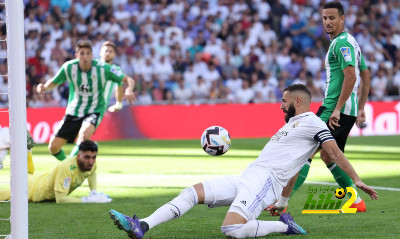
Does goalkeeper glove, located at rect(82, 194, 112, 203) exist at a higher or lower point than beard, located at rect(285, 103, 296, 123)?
lower

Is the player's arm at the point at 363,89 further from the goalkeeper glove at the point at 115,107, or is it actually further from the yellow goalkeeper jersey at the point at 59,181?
Answer: the goalkeeper glove at the point at 115,107

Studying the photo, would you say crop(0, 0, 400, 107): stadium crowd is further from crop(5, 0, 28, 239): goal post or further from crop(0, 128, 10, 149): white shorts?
crop(5, 0, 28, 239): goal post

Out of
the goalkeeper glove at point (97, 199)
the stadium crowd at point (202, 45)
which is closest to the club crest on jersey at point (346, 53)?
the goalkeeper glove at point (97, 199)

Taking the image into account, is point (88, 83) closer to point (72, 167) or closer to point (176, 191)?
point (176, 191)

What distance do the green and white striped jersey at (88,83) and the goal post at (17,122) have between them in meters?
5.42

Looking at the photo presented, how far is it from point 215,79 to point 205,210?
13.3 m

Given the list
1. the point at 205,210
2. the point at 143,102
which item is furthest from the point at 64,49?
the point at 205,210

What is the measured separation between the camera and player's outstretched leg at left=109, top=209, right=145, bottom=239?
5164 millimetres

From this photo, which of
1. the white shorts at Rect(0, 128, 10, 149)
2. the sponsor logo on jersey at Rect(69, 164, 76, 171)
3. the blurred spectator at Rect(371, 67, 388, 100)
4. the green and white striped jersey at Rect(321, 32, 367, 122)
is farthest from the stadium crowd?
the green and white striped jersey at Rect(321, 32, 367, 122)

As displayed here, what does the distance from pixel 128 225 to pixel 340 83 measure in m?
2.91

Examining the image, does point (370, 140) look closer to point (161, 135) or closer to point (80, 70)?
point (161, 135)

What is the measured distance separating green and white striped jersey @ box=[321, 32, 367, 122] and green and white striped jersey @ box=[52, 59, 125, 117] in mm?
3997

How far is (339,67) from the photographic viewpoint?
709 centimetres

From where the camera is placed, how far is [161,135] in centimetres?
1898
